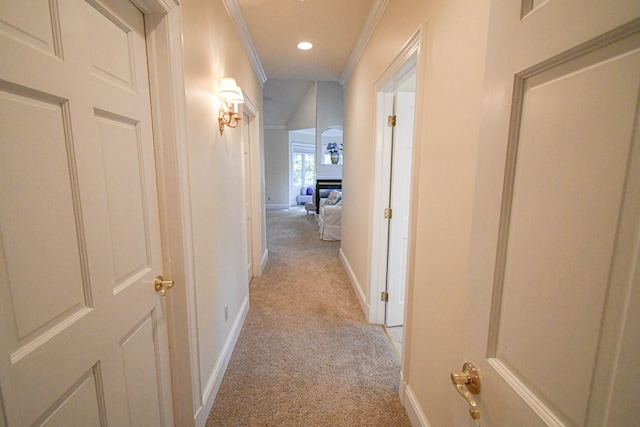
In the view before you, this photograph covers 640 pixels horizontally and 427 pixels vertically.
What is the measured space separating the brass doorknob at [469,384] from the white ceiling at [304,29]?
2.37 meters

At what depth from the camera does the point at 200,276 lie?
1.49m

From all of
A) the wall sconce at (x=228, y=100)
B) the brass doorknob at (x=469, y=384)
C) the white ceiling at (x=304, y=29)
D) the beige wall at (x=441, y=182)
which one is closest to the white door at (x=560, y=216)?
the brass doorknob at (x=469, y=384)

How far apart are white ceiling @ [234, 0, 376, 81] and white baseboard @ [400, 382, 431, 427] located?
2620 millimetres

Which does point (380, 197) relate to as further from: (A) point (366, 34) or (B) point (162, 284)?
(B) point (162, 284)

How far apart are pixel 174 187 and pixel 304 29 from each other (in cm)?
214

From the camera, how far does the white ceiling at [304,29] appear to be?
218 cm

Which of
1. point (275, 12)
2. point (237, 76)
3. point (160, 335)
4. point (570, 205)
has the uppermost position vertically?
point (275, 12)

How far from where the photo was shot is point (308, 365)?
201 centimetres

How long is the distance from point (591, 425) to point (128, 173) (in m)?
1.33

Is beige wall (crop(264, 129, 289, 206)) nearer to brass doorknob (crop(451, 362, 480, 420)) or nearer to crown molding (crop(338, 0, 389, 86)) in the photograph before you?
crown molding (crop(338, 0, 389, 86))

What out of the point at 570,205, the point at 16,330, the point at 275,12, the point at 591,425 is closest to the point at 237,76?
the point at 275,12

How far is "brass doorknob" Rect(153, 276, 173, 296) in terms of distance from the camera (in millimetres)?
1195

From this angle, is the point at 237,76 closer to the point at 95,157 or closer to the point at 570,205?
the point at 95,157

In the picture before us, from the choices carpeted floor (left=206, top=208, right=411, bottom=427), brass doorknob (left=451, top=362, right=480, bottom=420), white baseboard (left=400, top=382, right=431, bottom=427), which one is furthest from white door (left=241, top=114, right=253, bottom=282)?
brass doorknob (left=451, top=362, right=480, bottom=420)
